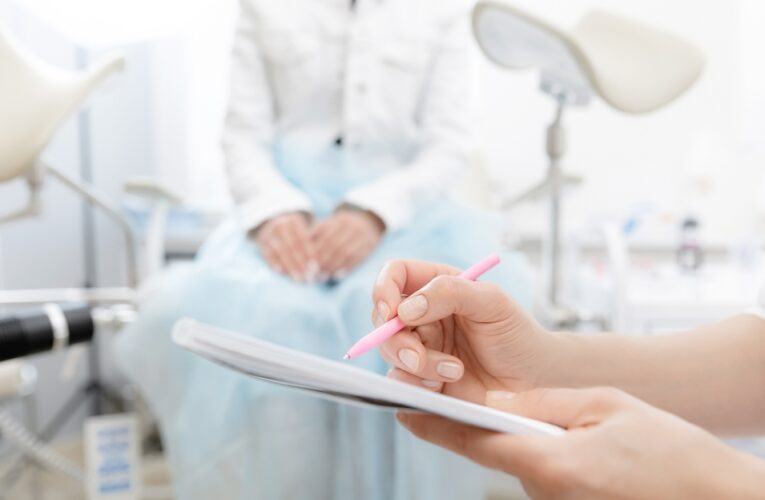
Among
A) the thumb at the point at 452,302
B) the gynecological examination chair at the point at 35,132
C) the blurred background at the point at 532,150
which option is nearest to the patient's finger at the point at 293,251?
the gynecological examination chair at the point at 35,132

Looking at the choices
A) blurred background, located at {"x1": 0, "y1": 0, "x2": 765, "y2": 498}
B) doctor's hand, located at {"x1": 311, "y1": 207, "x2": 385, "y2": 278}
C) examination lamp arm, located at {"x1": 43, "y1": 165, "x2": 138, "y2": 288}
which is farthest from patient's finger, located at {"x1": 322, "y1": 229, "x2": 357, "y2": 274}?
blurred background, located at {"x1": 0, "y1": 0, "x2": 765, "y2": 498}

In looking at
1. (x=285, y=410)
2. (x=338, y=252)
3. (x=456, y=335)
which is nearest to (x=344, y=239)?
(x=338, y=252)

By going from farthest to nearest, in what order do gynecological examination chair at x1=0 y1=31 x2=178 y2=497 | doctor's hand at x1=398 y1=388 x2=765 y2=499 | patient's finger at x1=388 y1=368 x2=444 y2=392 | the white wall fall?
the white wall → gynecological examination chair at x1=0 y1=31 x2=178 y2=497 → patient's finger at x1=388 y1=368 x2=444 y2=392 → doctor's hand at x1=398 y1=388 x2=765 y2=499

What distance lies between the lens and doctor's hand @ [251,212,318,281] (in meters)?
0.69

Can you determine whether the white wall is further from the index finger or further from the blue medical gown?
the index finger

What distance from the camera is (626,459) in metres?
0.24

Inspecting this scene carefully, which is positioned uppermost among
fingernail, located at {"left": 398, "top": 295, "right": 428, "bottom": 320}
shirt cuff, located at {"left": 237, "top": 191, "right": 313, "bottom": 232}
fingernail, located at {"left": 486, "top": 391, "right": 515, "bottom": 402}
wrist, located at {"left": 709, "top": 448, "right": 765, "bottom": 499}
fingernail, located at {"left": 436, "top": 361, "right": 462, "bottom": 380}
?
shirt cuff, located at {"left": 237, "top": 191, "right": 313, "bottom": 232}

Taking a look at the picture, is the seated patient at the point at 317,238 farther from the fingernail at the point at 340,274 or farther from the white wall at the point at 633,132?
the white wall at the point at 633,132

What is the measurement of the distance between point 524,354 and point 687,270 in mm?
1229

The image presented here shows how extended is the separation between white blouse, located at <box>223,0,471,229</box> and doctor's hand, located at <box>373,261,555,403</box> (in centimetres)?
39

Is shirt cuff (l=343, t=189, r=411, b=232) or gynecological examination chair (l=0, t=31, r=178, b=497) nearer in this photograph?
gynecological examination chair (l=0, t=31, r=178, b=497)

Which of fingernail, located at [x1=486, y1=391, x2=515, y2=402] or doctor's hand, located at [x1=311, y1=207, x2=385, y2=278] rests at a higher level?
doctor's hand, located at [x1=311, y1=207, x2=385, y2=278]

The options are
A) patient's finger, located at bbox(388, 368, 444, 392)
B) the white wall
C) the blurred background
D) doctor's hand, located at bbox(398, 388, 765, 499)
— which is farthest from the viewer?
the white wall

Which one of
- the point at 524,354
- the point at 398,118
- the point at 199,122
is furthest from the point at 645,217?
the point at 524,354
